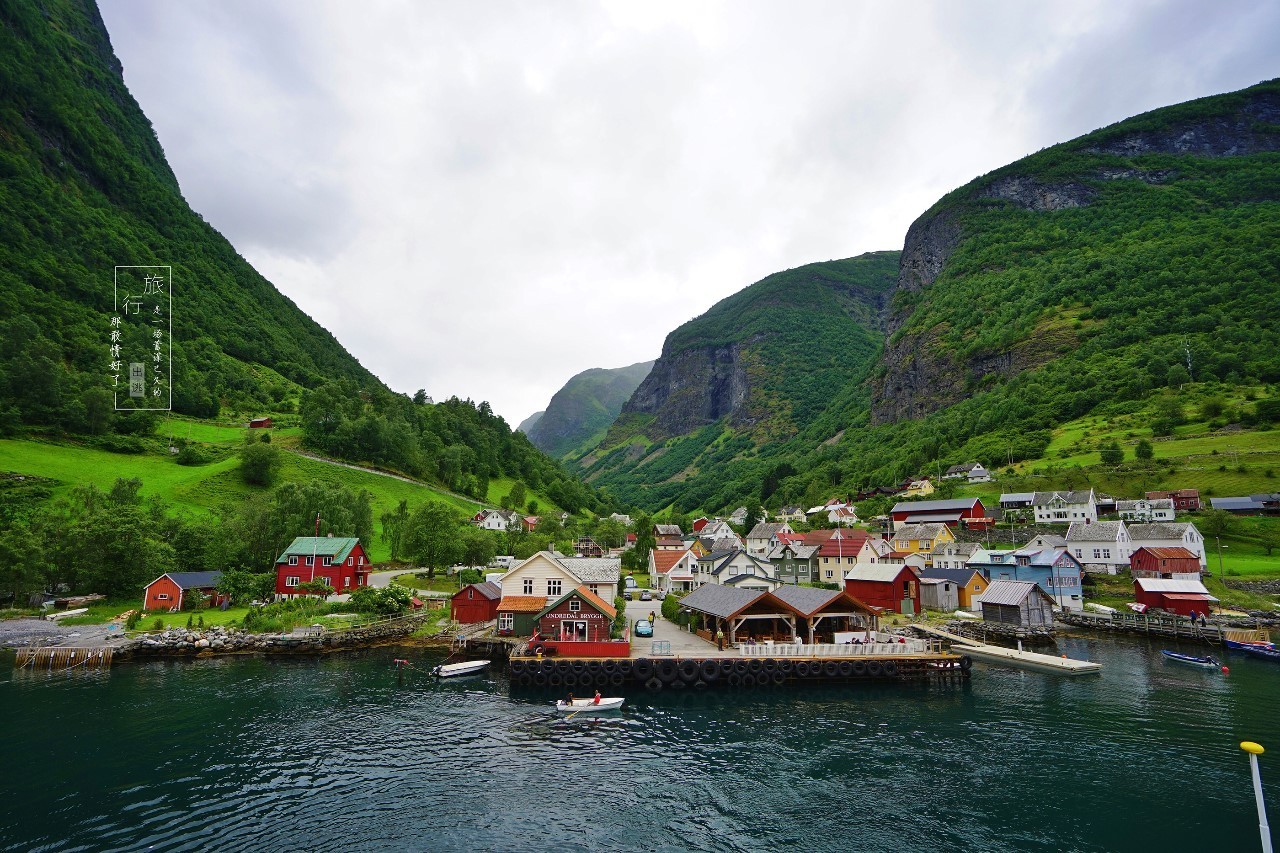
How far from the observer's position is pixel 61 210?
167m

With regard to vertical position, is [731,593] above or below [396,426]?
below

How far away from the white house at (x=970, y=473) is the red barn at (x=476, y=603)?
123 metres

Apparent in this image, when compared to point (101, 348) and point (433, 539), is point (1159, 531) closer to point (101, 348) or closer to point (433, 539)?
point (433, 539)

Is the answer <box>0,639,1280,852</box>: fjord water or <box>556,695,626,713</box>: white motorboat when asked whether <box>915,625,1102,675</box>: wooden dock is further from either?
<box>556,695,626,713</box>: white motorboat

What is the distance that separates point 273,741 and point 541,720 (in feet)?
48.4

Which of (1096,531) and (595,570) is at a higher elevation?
(595,570)

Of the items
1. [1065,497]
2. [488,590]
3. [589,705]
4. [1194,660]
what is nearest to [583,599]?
[589,705]

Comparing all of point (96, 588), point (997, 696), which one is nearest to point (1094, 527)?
point (997, 696)

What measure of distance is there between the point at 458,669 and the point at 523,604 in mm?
9474

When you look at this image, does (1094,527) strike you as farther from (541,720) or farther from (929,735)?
(541,720)

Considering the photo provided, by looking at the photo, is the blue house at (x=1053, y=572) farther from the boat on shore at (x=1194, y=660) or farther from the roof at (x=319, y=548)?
the roof at (x=319, y=548)

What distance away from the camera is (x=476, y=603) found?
64.6 m

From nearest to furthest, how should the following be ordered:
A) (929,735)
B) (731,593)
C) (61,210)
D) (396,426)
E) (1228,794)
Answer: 1. (1228,794)
2. (929,735)
3. (731,593)
4. (396,426)
5. (61,210)

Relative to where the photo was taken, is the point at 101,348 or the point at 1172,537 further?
the point at 101,348
